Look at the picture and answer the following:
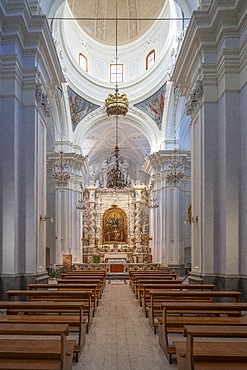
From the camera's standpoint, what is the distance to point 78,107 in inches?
881

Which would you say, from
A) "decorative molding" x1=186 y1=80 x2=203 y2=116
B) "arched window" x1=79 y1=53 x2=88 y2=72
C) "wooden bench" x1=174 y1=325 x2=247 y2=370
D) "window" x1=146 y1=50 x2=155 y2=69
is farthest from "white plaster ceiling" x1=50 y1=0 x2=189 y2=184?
"wooden bench" x1=174 y1=325 x2=247 y2=370

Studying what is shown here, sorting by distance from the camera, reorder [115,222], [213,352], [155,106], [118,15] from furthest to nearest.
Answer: [115,222] → [155,106] → [118,15] → [213,352]

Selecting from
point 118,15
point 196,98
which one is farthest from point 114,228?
point 196,98

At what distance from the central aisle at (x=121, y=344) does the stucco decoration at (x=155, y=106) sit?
14471 millimetres

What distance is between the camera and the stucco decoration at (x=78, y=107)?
21820 millimetres

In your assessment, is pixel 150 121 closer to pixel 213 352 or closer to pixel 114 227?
pixel 114 227

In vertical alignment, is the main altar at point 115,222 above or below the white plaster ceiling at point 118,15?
below

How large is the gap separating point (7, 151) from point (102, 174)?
23300mm

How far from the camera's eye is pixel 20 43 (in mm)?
10055

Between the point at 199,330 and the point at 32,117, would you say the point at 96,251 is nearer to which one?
the point at 32,117

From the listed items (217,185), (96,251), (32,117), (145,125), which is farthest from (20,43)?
(96,251)

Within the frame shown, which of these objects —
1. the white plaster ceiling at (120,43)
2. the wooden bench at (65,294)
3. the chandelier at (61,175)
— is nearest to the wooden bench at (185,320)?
the wooden bench at (65,294)

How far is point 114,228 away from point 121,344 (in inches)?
1023

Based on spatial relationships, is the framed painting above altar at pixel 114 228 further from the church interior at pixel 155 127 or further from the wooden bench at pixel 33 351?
the wooden bench at pixel 33 351
